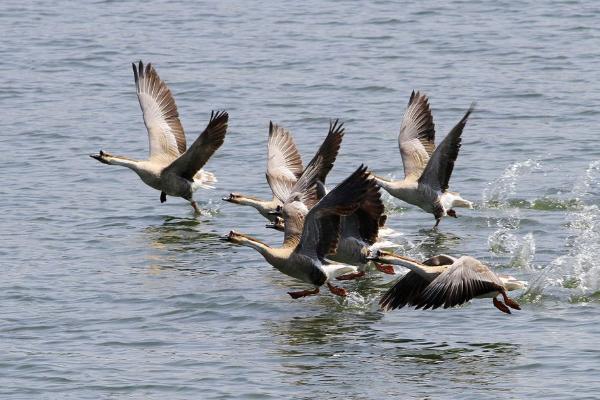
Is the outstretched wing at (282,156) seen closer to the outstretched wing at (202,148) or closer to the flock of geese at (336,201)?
the flock of geese at (336,201)

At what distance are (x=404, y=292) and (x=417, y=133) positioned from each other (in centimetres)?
518

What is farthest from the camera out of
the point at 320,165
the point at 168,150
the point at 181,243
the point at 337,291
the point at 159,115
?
the point at 159,115

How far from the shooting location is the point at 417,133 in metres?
17.8

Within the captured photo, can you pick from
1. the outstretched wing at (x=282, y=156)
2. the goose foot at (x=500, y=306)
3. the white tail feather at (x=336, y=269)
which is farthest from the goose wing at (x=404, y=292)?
the outstretched wing at (x=282, y=156)

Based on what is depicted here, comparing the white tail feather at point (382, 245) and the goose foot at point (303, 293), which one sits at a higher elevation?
the white tail feather at point (382, 245)

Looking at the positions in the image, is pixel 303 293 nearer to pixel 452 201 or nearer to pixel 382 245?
pixel 382 245

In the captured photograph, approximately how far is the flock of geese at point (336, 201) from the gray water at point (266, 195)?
39 cm

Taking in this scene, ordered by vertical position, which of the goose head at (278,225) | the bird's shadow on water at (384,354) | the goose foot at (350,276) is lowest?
the bird's shadow on water at (384,354)

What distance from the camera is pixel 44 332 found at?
519 inches

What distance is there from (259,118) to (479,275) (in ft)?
36.6

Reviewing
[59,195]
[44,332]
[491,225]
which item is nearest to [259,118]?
[59,195]

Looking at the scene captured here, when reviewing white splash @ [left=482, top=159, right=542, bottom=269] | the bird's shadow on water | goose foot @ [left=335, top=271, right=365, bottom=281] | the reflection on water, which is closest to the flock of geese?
goose foot @ [left=335, top=271, right=365, bottom=281]

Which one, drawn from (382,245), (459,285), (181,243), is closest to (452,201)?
(382,245)

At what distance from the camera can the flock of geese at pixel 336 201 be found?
12602 mm
